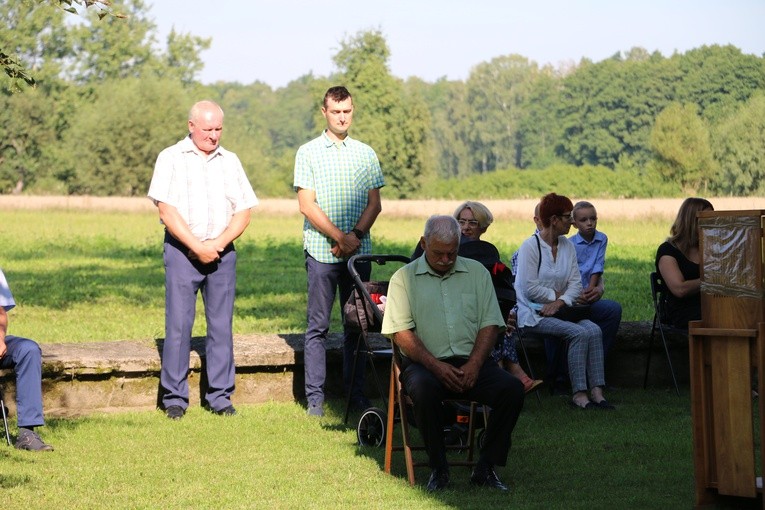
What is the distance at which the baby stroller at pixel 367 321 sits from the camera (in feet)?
23.9

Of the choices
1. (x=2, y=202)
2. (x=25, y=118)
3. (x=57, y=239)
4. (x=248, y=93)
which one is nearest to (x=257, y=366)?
(x=57, y=239)

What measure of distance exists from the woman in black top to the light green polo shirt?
2.67 meters

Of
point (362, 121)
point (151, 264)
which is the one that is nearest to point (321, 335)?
point (151, 264)

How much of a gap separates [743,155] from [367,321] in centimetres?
5514

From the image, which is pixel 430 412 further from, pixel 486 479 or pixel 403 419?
pixel 486 479

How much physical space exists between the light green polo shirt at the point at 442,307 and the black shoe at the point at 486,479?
2.15 ft

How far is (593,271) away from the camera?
9.73m

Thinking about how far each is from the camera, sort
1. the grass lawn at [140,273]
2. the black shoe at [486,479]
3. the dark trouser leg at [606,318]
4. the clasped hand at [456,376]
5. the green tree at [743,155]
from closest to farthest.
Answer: the black shoe at [486,479] → the clasped hand at [456,376] → the dark trouser leg at [606,318] → the grass lawn at [140,273] → the green tree at [743,155]

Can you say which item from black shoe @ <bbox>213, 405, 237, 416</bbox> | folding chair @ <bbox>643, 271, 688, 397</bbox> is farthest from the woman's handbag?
black shoe @ <bbox>213, 405, 237, 416</bbox>

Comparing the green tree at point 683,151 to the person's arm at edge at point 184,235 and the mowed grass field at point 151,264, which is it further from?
the person's arm at edge at point 184,235

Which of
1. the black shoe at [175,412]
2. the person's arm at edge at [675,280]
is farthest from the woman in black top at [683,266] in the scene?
the black shoe at [175,412]

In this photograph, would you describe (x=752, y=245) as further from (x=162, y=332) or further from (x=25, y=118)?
(x=25, y=118)

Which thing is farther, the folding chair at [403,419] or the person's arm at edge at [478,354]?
the folding chair at [403,419]

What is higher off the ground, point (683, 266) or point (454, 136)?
point (454, 136)
